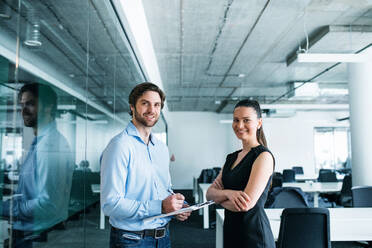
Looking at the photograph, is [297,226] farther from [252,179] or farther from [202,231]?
[202,231]

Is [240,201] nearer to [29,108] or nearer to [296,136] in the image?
[29,108]

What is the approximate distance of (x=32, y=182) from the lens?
145cm

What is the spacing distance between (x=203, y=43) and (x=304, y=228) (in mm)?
4403

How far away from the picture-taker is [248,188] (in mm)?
1728

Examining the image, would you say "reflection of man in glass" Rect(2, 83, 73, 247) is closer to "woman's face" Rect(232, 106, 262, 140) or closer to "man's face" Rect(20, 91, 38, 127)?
"man's face" Rect(20, 91, 38, 127)

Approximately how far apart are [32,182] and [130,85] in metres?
2.81

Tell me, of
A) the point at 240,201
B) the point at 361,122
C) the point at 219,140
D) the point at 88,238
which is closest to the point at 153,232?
the point at 240,201

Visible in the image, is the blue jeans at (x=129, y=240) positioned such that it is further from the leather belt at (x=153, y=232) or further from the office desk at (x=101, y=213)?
the office desk at (x=101, y=213)

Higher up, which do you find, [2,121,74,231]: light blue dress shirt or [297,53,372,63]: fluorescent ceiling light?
[297,53,372,63]: fluorescent ceiling light

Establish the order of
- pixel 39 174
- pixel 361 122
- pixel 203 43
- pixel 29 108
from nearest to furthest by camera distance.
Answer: pixel 29 108 → pixel 39 174 → pixel 361 122 → pixel 203 43

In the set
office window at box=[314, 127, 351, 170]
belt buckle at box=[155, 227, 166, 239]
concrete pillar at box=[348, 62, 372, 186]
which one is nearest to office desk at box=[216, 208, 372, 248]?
belt buckle at box=[155, 227, 166, 239]

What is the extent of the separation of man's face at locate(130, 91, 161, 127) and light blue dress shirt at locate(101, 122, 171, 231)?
7 cm

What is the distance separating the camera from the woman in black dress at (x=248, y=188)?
5.55 feet

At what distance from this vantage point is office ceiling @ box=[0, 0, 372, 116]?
6.63 feet
